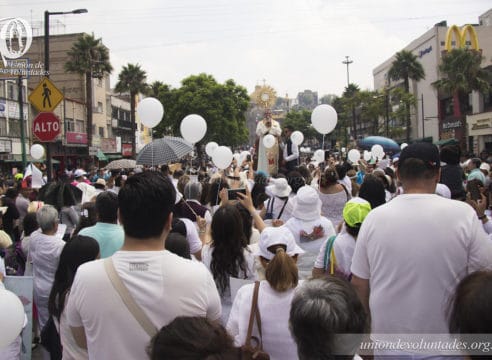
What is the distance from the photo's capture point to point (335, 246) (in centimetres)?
378

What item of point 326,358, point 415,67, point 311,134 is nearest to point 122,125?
point 415,67

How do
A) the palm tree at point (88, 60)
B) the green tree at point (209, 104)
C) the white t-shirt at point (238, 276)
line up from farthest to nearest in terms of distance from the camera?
the green tree at point (209, 104) → the palm tree at point (88, 60) → the white t-shirt at point (238, 276)

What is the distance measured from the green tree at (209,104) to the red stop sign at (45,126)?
1672 inches

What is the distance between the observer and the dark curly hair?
374 cm

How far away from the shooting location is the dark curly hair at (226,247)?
12.3ft

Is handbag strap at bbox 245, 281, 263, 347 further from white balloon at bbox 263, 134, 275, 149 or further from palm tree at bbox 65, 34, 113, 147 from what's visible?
palm tree at bbox 65, 34, 113, 147

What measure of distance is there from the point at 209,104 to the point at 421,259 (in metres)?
50.4

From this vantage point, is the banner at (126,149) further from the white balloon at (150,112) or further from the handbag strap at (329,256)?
the handbag strap at (329,256)

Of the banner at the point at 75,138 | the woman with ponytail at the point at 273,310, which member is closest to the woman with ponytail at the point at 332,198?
the woman with ponytail at the point at 273,310

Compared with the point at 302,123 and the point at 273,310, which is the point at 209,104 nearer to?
the point at 273,310

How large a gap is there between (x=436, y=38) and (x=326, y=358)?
5778 cm

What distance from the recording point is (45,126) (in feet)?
30.6

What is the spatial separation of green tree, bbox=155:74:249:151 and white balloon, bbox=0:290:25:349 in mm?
49551

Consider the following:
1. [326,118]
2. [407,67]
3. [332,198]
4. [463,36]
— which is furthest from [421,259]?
[407,67]
